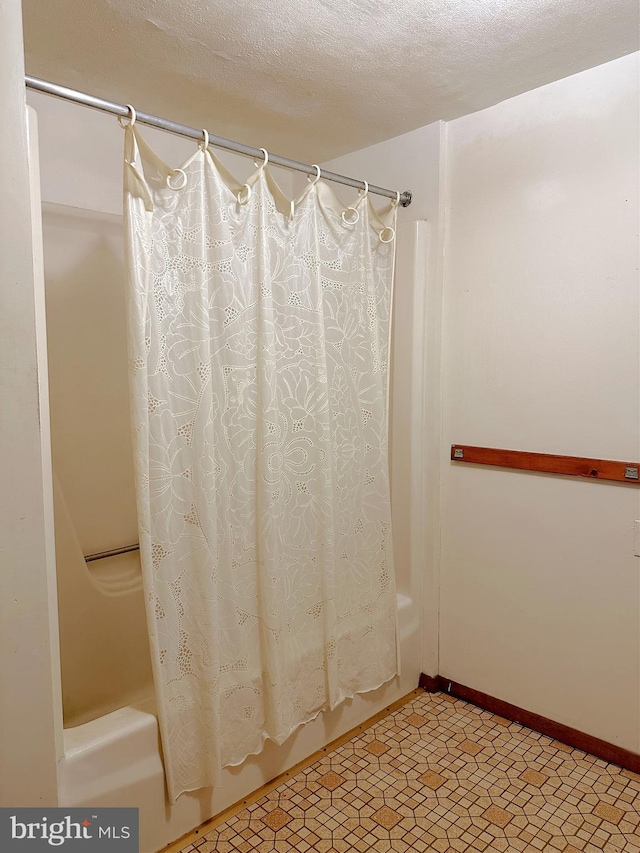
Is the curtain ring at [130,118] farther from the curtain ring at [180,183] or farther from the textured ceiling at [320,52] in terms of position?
the textured ceiling at [320,52]

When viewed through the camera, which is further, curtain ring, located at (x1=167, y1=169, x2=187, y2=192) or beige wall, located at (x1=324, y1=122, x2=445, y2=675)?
beige wall, located at (x1=324, y1=122, x2=445, y2=675)

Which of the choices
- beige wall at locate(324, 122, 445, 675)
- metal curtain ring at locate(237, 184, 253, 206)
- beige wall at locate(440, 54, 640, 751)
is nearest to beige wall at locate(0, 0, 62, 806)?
metal curtain ring at locate(237, 184, 253, 206)

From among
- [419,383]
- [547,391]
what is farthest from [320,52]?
[547,391]

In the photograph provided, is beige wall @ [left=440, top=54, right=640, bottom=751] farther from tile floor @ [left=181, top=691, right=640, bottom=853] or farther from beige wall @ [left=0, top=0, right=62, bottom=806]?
beige wall @ [left=0, top=0, right=62, bottom=806]

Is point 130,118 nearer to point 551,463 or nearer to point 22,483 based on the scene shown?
point 22,483

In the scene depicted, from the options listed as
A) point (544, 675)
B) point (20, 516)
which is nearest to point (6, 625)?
point (20, 516)

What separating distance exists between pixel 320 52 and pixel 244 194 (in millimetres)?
505

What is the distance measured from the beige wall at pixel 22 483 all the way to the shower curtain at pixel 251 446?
26 centimetres

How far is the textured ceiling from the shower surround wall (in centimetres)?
28

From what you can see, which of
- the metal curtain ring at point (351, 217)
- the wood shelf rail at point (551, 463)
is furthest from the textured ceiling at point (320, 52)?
the wood shelf rail at point (551, 463)

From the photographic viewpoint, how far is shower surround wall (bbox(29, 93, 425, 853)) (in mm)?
1961

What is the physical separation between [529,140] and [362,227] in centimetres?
63

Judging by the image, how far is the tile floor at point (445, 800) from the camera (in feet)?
5.31

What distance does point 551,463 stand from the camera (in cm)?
200
